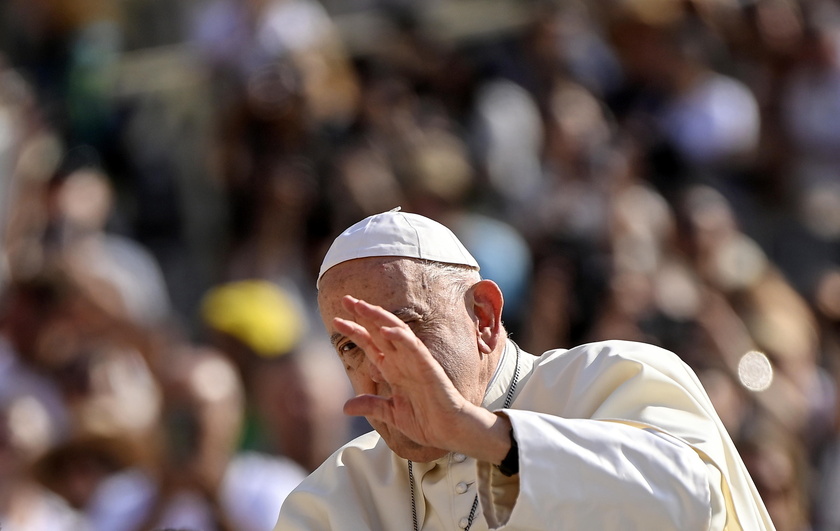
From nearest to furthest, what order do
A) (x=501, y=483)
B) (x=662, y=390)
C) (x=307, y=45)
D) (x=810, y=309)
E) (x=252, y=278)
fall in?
(x=501, y=483), (x=662, y=390), (x=252, y=278), (x=810, y=309), (x=307, y=45)

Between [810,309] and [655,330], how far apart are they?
1.28 meters

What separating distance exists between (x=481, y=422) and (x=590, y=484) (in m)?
0.24

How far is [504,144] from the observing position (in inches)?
323

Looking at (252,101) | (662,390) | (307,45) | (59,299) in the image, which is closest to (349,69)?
(307,45)

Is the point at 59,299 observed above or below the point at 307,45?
below

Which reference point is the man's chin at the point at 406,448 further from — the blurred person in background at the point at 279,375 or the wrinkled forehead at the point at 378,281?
the blurred person in background at the point at 279,375

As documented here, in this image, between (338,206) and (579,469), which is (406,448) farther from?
(338,206)

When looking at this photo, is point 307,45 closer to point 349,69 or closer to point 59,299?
point 349,69

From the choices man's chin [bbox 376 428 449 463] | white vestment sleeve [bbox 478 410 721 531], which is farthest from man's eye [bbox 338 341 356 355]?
white vestment sleeve [bbox 478 410 721 531]

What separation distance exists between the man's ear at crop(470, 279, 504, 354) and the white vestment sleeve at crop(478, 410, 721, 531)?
0.47 m

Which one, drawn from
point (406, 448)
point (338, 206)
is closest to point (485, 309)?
point (406, 448)

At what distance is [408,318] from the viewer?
9.13ft

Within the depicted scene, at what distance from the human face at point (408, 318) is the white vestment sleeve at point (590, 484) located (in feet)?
1.15

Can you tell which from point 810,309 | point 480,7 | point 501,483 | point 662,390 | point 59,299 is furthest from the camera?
point 480,7
